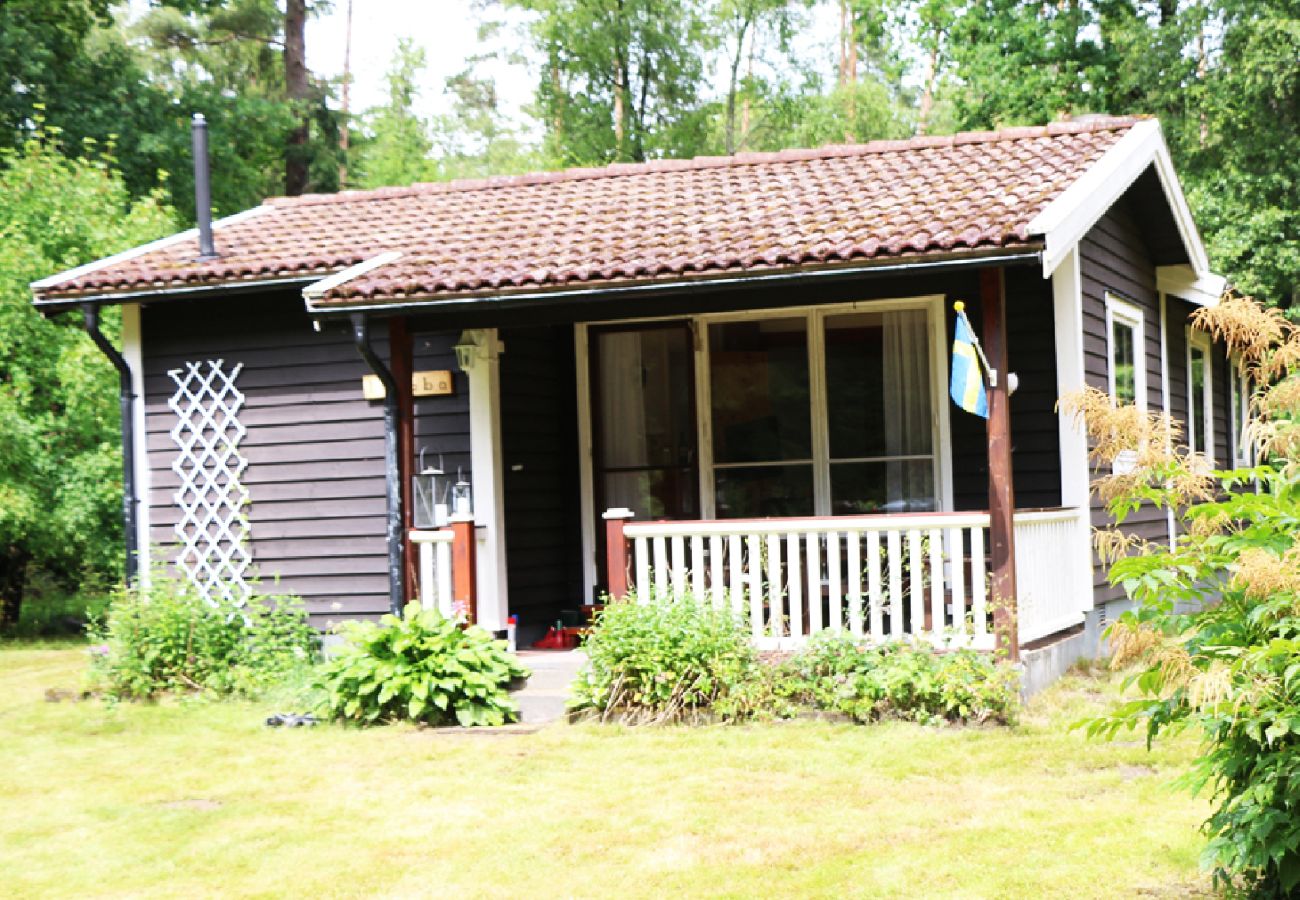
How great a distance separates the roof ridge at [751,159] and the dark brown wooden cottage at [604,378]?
5cm

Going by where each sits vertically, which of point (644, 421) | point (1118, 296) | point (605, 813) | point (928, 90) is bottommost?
point (605, 813)

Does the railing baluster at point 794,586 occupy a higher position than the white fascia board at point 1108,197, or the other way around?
the white fascia board at point 1108,197

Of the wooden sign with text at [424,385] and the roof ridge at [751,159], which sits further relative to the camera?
the roof ridge at [751,159]

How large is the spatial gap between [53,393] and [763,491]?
7.53 meters

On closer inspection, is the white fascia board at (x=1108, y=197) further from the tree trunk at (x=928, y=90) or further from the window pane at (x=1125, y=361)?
the tree trunk at (x=928, y=90)

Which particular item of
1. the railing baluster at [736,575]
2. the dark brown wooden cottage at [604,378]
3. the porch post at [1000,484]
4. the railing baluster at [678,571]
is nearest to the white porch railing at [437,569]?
the dark brown wooden cottage at [604,378]

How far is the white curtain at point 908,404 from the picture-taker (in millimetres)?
10219

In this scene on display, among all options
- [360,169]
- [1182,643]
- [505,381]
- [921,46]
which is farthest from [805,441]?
[360,169]

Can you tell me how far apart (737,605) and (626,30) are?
22.6 m

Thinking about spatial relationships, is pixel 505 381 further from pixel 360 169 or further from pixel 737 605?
pixel 360 169

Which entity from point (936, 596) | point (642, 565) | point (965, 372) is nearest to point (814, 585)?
point (936, 596)

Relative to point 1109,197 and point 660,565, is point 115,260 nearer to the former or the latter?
point 660,565

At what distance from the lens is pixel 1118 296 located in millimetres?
10984

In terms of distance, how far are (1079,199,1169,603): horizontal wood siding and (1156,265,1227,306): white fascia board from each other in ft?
0.56
